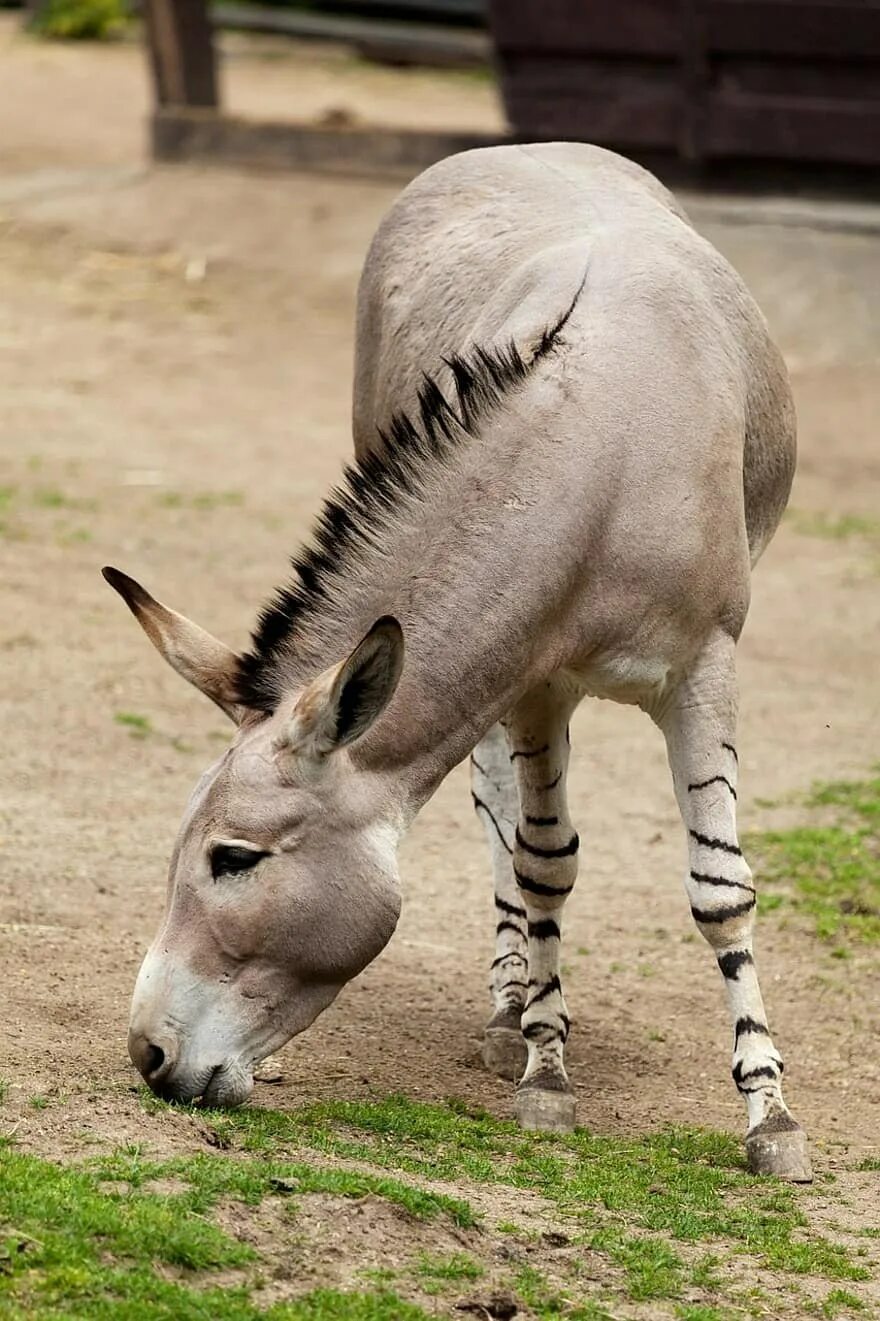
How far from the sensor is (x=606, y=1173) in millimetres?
4355

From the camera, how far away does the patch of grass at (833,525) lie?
1070 centimetres

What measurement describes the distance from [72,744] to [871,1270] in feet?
13.3

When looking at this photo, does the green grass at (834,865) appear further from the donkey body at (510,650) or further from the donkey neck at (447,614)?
the donkey neck at (447,614)

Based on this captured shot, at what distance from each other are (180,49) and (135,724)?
1094cm

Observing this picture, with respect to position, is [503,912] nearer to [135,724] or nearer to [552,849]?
[552,849]

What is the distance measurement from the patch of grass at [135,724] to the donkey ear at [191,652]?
314 centimetres

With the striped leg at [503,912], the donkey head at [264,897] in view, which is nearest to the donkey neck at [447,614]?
the donkey head at [264,897]

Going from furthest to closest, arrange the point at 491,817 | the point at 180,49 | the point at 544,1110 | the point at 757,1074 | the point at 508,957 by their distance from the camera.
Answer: the point at 180,49 → the point at 491,817 → the point at 508,957 → the point at 544,1110 → the point at 757,1074

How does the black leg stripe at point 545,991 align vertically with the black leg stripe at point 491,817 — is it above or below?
below

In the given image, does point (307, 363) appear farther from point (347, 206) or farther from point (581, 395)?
point (581, 395)

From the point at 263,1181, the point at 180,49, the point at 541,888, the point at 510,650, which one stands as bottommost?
the point at 541,888

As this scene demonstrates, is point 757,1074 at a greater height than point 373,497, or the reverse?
point 373,497

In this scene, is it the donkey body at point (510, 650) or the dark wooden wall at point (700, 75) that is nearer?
the donkey body at point (510, 650)

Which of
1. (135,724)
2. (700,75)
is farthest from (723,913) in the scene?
(700,75)
